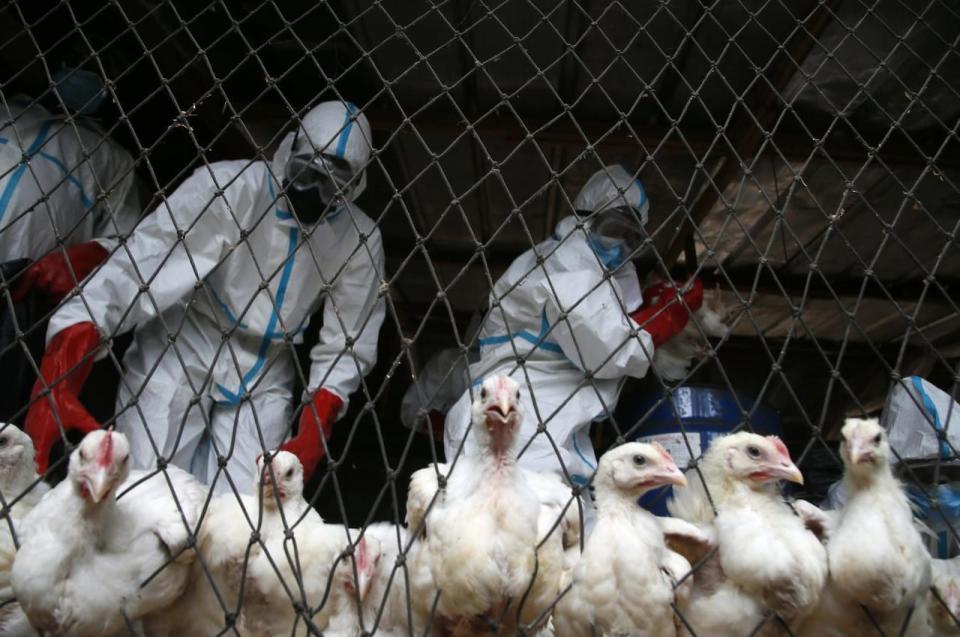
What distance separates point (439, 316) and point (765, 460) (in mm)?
3667

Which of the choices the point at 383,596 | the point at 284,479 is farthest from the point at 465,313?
the point at 383,596

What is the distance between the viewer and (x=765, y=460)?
1808 millimetres

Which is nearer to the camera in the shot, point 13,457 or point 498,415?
point 498,415

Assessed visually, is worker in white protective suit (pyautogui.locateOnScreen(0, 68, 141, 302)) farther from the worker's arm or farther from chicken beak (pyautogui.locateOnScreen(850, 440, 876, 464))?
chicken beak (pyautogui.locateOnScreen(850, 440, 876, 464))

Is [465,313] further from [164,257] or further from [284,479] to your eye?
[284,479]

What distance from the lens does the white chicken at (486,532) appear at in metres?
1.47

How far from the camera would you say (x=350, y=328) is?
3.07m

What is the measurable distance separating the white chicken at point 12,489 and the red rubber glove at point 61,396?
261 mm

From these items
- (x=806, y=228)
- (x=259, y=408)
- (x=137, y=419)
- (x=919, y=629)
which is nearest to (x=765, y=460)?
(x=919, y=629)

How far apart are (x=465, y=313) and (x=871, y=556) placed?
13.1ft

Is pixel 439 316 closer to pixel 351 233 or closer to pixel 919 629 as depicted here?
pixel 351 233

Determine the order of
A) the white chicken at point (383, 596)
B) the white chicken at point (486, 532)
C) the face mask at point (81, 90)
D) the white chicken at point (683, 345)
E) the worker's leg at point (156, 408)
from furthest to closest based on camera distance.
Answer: the white chicken at point (683, 345) < the face mask at point (81, 90) < the worker's leg at point (156, 408) < the white chicken at point (383, 596) < the white chicken at point (486, 532)

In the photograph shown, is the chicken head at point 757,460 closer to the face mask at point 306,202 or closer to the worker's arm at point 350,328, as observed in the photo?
the worker's arm at point 350,328

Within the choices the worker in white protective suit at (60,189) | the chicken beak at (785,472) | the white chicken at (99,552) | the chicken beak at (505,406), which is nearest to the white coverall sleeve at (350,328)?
the worker in white protective suit at (60,189)
